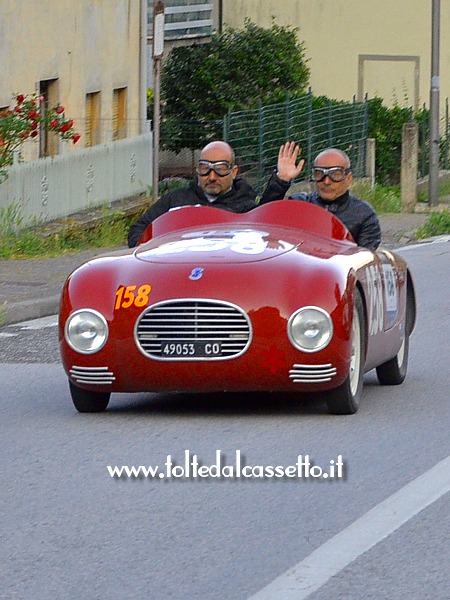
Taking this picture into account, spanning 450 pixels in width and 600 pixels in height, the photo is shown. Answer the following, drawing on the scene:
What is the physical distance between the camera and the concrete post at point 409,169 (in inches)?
1239

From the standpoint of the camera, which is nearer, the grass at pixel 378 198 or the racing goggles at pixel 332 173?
the racing goggles at pixel 332 173

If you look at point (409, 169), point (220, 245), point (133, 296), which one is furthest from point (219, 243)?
point (409, 169)

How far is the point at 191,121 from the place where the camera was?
39906 millimetres

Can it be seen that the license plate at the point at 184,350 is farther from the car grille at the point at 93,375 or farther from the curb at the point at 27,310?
the curb at the point at 27,310

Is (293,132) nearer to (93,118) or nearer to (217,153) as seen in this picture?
(93,118)

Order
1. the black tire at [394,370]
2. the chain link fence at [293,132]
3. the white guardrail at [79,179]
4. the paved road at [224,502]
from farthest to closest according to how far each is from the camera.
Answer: the chain link fence at [293,132] → the white guardrail at [79,179] → the black tire at [394,370] → the paved road at [224,502]

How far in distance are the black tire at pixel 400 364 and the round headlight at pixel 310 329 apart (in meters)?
1.65

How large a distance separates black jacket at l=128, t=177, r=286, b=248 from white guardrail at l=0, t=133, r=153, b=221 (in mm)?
11173

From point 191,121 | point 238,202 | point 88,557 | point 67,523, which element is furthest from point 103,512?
point 191,121

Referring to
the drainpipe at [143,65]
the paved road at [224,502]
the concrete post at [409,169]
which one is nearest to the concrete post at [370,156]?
the concrete post at [409,169]

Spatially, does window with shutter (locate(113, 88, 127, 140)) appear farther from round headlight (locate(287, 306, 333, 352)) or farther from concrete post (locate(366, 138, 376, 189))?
round headlight (locate(287, 306, 333, 352))

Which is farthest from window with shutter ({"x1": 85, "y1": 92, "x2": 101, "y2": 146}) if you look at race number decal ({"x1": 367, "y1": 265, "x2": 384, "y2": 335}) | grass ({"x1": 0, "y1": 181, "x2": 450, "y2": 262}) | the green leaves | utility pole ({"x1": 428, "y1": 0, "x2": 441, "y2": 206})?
race number decal ({"x1": 367, "y1": 265, "x2": 384, "y2": 335})

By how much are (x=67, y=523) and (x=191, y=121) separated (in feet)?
111

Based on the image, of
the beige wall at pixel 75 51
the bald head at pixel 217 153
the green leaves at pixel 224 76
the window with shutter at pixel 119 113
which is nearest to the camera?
the bald head at pixel 217 153
